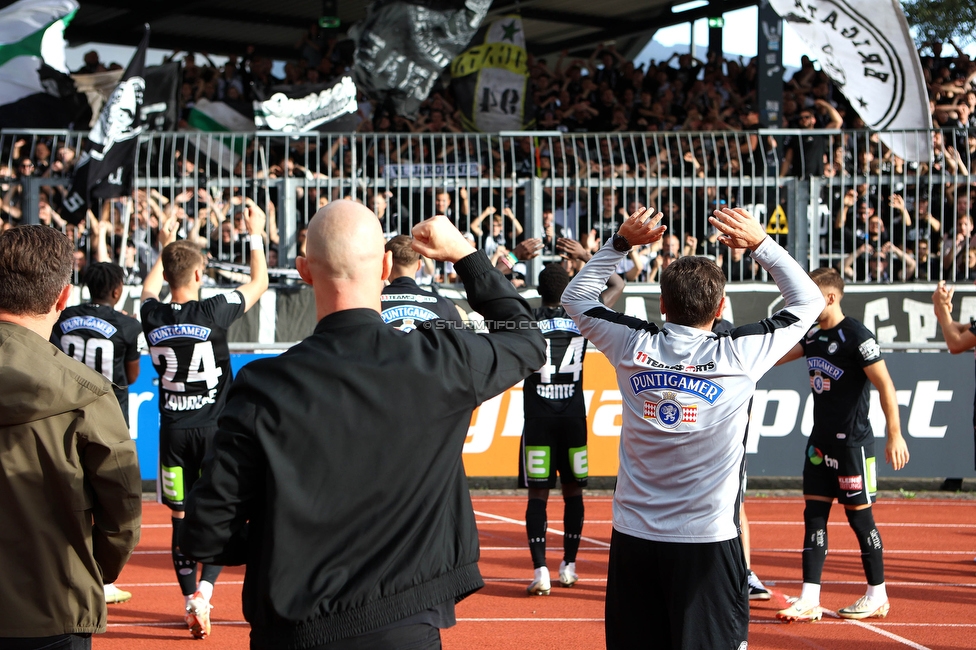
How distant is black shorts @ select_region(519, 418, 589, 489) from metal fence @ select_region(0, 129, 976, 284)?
4956 millimetres

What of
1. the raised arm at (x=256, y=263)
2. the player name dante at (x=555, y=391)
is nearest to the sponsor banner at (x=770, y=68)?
the player name dante at (x=555, y=391)

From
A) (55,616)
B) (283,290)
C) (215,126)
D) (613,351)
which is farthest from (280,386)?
(215,126)

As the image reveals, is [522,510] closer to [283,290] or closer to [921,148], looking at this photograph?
[283,290]

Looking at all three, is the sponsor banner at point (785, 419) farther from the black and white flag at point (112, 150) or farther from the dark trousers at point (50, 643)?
the dark trousers at point (50, 643)

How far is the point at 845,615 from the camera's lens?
6.21 metres

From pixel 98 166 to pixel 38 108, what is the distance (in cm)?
342

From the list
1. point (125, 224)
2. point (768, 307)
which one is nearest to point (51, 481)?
point (125, 224)

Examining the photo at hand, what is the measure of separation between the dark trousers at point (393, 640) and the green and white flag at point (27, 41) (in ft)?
43.6

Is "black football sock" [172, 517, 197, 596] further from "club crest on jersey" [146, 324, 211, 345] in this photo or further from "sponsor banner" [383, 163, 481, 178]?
"sponsor banner" [383, 163, 481, 178]

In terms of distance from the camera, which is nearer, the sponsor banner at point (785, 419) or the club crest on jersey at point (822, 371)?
the club crest on jersey at point (822, 371)

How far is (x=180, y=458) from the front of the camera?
6234 mm

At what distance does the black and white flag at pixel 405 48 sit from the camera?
1523 cm

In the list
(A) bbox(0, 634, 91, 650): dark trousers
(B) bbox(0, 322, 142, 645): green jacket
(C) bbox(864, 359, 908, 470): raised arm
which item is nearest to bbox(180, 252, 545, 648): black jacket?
(B) bbox(0, 322, 142, 645): green jacket

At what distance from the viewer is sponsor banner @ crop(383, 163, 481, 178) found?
12079 mm
